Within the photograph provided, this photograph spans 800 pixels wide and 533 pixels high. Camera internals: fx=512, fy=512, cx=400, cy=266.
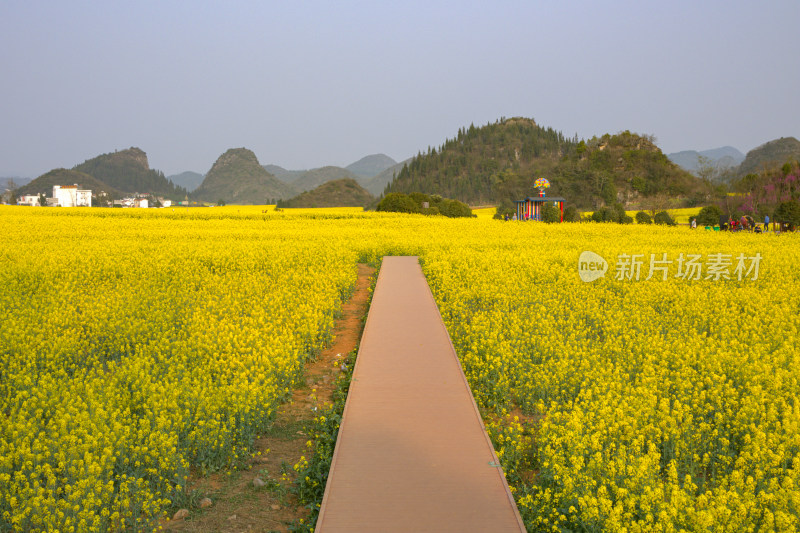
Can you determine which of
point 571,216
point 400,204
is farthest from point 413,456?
point 400,204

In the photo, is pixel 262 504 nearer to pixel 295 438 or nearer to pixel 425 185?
pixel 295 438

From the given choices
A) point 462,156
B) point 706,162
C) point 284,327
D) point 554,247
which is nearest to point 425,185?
point 462,156

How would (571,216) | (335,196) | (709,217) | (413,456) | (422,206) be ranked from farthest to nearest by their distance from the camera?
(335,196) < (422,206) < (571,216) < (709,217) < (413,456)

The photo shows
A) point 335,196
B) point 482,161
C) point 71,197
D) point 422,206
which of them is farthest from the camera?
point 482,161

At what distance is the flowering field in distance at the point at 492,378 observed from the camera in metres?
4.16

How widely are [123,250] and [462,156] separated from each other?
134942mm

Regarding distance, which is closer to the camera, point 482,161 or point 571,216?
point 571,216

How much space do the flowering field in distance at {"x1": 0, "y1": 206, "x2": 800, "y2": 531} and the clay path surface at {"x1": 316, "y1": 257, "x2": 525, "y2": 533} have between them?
45 cm

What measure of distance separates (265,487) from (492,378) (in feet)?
11.3

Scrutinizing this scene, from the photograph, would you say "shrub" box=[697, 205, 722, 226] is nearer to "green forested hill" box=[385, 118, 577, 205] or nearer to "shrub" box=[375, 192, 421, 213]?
"shrub" box=[375, 192, 421, 213]

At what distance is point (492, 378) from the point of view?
7121mm

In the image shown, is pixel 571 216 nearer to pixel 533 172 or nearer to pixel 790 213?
pixel 790 213

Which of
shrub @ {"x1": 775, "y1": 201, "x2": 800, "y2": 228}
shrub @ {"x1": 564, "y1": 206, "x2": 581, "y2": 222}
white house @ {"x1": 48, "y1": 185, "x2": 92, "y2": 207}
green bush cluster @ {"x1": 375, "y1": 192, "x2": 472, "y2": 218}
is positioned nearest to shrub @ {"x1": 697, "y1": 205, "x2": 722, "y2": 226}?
shrub @ {"x1": 775, "y1": 201, "x2": 800, "y2": 228}

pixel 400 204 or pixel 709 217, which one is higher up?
pixel 400 204
